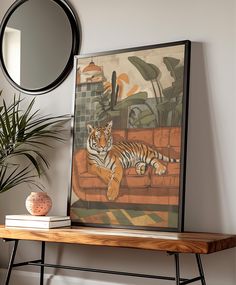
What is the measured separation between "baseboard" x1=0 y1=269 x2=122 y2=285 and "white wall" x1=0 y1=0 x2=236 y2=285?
0.15 feet

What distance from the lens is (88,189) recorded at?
341 cm

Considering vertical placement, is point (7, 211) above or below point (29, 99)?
below

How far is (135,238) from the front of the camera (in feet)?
9.11

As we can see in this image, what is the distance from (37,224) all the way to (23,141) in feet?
1.92

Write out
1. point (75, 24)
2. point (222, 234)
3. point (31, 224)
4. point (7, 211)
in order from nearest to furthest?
point (222, 234), point (31, 224), point (75, 24), point (7, 211)

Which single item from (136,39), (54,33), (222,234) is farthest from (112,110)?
A: (222,234)

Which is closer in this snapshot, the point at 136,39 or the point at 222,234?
the point at 222,234

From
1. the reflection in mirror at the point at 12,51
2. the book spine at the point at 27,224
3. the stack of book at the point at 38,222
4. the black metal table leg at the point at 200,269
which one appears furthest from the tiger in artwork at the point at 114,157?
the reflection in mirror at the point at 12,51

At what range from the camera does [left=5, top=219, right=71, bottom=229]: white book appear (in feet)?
10.5

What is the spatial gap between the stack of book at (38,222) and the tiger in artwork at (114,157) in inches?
11.7

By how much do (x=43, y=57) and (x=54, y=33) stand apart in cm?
17

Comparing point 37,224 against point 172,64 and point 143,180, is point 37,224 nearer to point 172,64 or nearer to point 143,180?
point 143,180

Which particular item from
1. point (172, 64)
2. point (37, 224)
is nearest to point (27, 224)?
point (37, 224)

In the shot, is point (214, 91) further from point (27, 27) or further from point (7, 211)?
point (7, 211)
